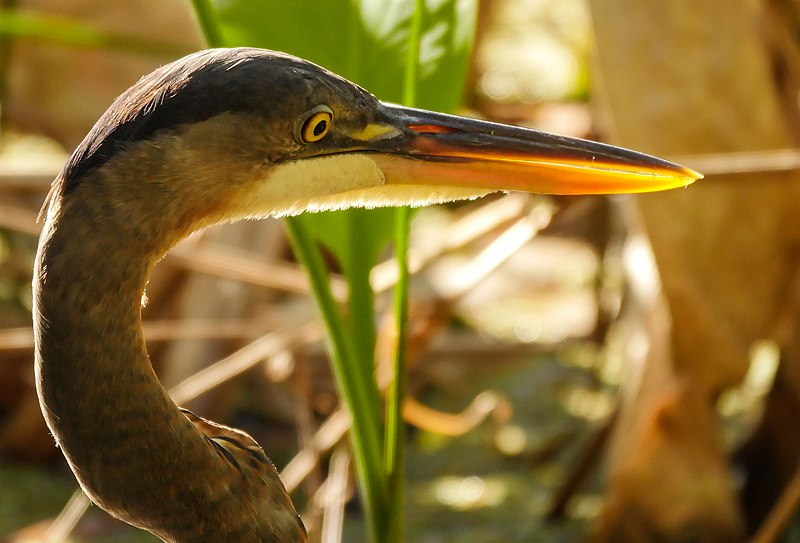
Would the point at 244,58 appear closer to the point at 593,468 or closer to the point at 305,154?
the point at 305,154

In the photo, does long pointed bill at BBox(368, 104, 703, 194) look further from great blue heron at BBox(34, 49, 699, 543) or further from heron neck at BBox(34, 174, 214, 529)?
heron neck at BBox(34, 174, 214, 529)

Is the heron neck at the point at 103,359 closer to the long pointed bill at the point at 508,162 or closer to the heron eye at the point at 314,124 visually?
the heron eye at the point at 314,124

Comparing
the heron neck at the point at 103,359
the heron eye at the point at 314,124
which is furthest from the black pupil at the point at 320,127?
the heron neck at the point at 103,359

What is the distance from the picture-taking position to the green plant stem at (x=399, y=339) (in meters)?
1.39

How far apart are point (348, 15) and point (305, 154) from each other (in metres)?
0.39

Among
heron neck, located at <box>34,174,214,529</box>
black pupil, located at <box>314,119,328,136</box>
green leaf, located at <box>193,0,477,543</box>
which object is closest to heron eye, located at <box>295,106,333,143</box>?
black pupil, located at <box>314,119,328,136</box>

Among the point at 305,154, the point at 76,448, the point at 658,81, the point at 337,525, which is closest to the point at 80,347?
the point at 76,448

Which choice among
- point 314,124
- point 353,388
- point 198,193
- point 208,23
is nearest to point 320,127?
point 314,124

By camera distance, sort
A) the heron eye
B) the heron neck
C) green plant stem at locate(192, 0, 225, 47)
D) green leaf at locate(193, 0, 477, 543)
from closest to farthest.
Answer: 1. the heron neck
2. the heron eye
3. green plant stem at locate(192, 0, 225, 47)
4. green leaf at locate(193, 0, 477, 543)

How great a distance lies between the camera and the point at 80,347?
103cm

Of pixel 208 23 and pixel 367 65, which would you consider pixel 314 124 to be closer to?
pixel 208 23

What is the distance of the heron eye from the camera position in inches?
44.4

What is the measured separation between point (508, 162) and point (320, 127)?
0.69 feet

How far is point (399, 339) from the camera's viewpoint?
141cm
